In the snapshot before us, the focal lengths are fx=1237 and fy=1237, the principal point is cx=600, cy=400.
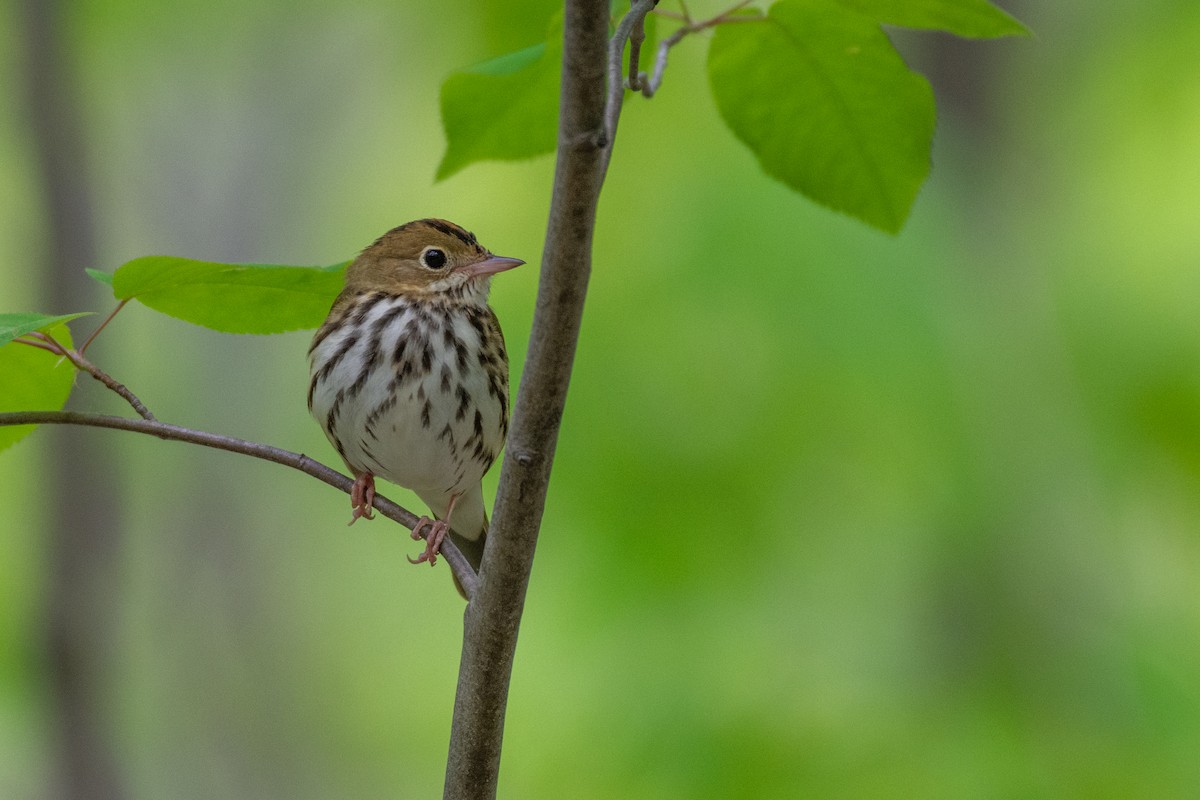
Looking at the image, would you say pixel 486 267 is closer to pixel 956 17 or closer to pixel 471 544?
pixel 471 544

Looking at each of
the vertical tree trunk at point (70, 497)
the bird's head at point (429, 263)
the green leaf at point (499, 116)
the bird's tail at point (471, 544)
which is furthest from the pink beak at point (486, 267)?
the vertical tree trunk at point (70, 497)

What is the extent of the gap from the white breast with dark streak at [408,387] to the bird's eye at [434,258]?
0.49 ft

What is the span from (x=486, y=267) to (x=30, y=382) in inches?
58.9

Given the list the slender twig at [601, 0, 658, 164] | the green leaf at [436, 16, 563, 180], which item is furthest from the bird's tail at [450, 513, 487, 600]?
the slender twig at [601, 0, 658, 164]

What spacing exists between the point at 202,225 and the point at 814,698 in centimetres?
449

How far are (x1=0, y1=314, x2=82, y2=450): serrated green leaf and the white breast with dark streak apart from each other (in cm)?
123

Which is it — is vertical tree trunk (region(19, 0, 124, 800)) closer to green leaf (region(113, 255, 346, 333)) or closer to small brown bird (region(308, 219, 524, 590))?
small brown bird (region(308, 219, 524, 590))

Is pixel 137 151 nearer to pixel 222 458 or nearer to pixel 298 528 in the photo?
pixel 222 458

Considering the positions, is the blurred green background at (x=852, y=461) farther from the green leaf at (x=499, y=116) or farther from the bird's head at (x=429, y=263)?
the green leaf at (x=499, y=116)

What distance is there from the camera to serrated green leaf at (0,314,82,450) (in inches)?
60.2

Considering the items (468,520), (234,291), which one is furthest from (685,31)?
(468,520)

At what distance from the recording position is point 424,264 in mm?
3014

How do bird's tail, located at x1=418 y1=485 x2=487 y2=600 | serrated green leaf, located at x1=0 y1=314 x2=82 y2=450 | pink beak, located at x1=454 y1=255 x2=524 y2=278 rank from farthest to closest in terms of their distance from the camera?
1. bird's tail, located at x1=418 y1=485 x2=487 y2=600
2. pink beak, located at x1=454 y1=255 x2=524 y2=278
3. serrated green leaf, located at x1=0 y1=314 x2=82 y2=450

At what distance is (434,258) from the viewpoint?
302cm
